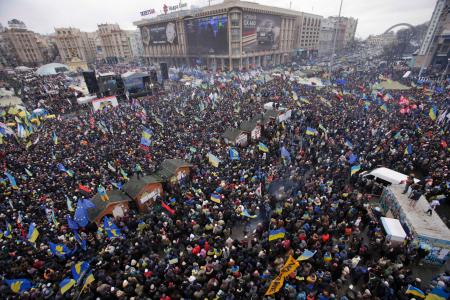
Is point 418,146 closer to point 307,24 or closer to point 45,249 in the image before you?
point 45,249

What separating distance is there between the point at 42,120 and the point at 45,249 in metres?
22.5

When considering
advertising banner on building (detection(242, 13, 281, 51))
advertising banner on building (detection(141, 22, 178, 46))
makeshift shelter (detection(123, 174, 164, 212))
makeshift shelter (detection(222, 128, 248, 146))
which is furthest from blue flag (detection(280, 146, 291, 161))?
advertising banner on building (detection(141, 22, 178, 46))

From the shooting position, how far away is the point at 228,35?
58.0m

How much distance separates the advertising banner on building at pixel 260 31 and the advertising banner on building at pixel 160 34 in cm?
2531

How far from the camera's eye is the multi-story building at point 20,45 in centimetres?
9075

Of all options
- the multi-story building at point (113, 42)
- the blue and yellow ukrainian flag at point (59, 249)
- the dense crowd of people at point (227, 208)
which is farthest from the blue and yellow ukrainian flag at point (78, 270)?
the multi-story building at point (113, 42)

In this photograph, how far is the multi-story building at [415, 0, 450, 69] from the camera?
136 feet

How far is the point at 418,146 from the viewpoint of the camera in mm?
16078

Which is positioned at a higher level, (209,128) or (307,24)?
(307,24)

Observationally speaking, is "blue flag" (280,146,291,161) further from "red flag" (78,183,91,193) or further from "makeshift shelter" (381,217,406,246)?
"red flag" (78,183,91,193)

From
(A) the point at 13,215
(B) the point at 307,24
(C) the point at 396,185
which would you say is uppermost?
(B) the point at 307,24

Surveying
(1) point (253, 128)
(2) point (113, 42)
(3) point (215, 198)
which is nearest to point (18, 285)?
(3) point (215, 198)

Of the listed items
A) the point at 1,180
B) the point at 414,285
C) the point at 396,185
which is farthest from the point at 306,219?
the point at 1,180

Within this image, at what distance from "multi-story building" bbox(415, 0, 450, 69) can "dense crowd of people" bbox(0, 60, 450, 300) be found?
29587 millimetres
